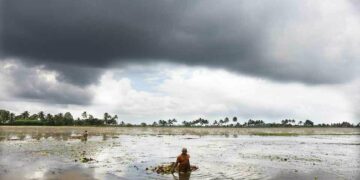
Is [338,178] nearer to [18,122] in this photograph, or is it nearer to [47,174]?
[47,174]

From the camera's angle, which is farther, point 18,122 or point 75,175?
point 18,122

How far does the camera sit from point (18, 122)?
172375 millimetres

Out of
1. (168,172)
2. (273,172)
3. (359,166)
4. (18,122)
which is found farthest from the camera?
(18,122)

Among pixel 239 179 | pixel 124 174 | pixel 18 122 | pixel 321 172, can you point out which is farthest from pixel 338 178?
pixel 18 122

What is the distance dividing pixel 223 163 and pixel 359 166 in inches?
441

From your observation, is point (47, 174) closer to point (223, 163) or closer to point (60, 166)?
point (60, 166)

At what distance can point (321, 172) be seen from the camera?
2936cm

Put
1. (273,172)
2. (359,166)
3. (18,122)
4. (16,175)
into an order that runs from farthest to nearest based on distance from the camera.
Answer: (18,122)
(359,166)
(273,172)
(16,175)

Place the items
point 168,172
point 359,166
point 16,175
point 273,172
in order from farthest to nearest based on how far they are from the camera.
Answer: point 359,166, point 273,172, point 168,172, point 16,175

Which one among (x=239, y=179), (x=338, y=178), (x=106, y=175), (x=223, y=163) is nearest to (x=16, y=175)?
Answer: (x=106, y=175)

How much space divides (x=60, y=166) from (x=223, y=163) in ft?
44.1

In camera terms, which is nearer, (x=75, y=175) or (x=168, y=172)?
(x=75, y=175)

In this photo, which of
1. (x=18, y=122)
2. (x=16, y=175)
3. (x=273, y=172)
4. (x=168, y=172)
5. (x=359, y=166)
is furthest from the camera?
(x=18, y=122)

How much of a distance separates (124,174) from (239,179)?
7.50 meters
